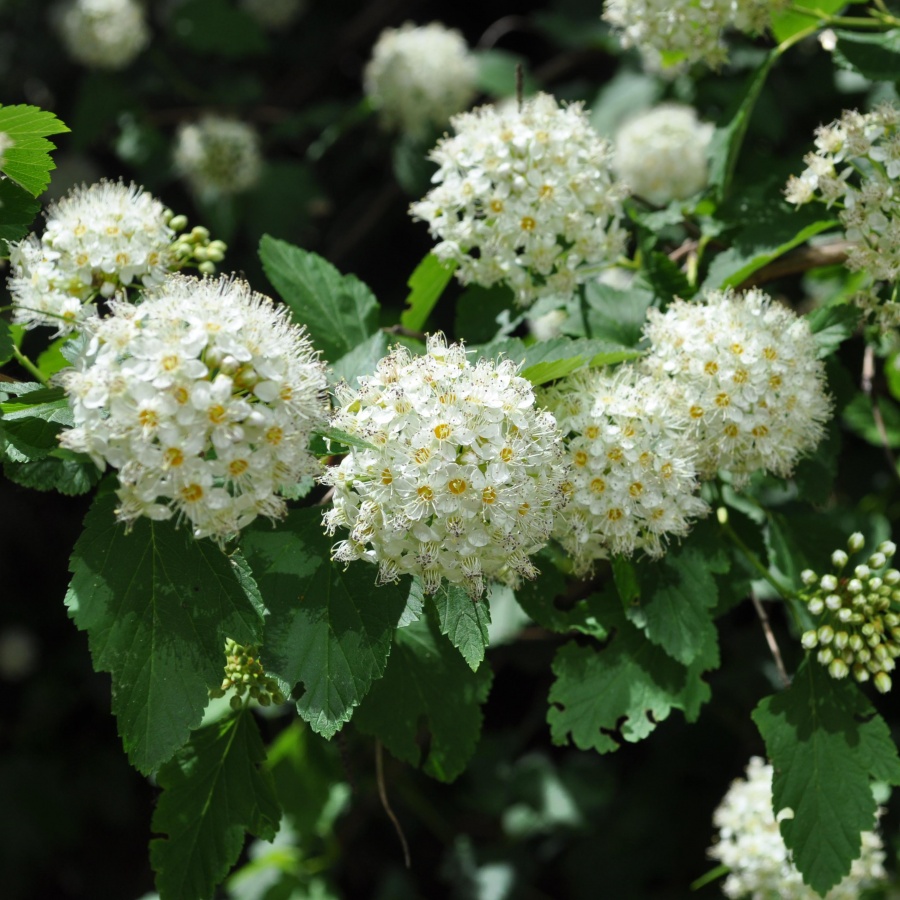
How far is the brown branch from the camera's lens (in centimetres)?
262

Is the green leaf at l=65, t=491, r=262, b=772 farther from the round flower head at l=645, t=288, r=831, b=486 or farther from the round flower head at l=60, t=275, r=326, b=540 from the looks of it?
the round flower head at l=645, t=288, r=831, b=486

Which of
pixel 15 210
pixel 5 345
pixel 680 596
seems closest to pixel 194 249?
pixel 15 210

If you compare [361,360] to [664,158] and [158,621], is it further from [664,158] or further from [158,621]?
[664,158]

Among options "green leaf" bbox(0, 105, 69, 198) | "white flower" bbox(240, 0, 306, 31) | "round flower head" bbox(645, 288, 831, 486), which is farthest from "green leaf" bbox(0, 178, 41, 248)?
"white flower" bbox(240, 0, 306, 31)

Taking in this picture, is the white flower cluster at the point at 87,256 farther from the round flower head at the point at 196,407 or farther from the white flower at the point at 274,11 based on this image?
the white flower at the point at 274,11

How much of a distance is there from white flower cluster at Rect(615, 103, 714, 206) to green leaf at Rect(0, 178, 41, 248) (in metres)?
2.55

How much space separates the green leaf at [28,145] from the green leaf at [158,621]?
70cm

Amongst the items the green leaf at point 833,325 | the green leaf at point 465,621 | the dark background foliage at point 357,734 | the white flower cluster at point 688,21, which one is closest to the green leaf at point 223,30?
the dark background foliage at point 357,734

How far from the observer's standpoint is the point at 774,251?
92.2 inches

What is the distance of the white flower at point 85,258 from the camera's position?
6.61ft

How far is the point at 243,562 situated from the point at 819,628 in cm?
122

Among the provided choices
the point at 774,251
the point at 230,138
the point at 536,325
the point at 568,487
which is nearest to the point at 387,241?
the point at 230,138

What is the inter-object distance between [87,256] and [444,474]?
37.6 inches

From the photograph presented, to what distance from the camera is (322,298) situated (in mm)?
2408
